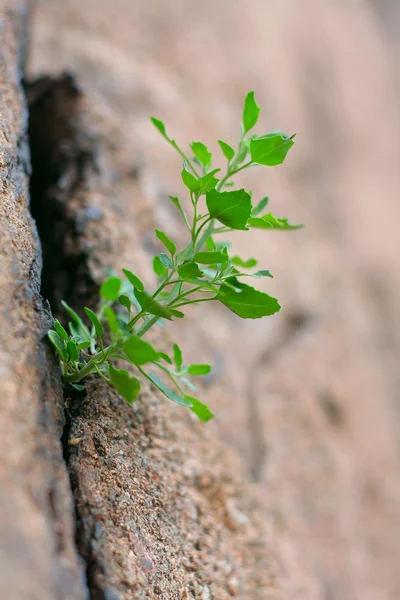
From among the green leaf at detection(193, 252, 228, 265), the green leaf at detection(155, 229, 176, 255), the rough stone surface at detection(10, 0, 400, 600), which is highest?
the green leaf at detection(155, 229, 176, 255)

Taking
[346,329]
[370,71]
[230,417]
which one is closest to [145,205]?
[230,417]

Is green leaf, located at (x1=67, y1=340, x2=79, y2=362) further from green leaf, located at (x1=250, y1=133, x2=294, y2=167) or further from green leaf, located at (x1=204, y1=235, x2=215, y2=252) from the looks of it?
green leaf, located at (x1=250, y1=133, x2=294, y2=167)

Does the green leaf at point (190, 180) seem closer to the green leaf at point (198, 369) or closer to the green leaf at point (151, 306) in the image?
the green leaf at point (151, 306)

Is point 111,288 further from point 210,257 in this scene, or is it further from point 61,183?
point 61,183

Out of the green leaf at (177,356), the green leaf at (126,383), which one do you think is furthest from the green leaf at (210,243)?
the green leaf at (126,383)

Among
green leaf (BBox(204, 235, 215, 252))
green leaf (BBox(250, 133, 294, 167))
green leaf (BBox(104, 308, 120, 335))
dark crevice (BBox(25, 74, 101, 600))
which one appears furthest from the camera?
dark crevice (BBox(25, 74, 101, 600))

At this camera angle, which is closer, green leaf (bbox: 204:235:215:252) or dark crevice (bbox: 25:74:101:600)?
green leaf (bbox: 204:235:215:252)

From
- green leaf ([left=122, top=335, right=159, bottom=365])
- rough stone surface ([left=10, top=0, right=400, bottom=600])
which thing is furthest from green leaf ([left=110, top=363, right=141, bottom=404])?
rough stone surface ([left=10, top=0, right=400, bottom=600])

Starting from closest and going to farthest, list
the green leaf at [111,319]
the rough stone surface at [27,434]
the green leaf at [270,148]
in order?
the rough stone surface at [27,434], the green leaf at [111,319], the green leaf at [270,148]
